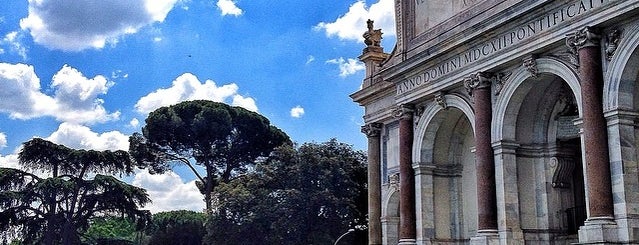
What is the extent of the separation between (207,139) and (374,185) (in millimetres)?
32283

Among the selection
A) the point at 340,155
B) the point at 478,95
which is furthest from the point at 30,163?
the point at 478,95

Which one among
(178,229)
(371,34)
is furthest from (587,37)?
(178,229)

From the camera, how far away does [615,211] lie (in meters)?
19.0

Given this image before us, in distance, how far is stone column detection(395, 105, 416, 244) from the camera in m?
27.3

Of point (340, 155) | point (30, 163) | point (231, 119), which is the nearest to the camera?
point (340, 155)

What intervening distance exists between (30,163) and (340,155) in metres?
22.9

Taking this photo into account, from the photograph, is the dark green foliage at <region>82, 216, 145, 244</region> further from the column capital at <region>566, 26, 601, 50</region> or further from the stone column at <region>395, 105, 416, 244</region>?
the column capital at <region>566, 26, 601, 50</region>

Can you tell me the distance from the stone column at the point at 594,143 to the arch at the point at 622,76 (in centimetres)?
30

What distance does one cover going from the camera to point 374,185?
105 ft

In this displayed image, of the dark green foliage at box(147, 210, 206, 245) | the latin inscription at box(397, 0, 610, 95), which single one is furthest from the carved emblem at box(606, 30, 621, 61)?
the dark green foliage at box(147, 210, 206, 245)

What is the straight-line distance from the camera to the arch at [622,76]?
19109 mm

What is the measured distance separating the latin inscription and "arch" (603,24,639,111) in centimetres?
115

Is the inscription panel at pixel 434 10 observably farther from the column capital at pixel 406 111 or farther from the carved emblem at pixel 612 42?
the carved emblem at pixel 612 42

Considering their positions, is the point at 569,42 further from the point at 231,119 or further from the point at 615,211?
the point at 231,119
